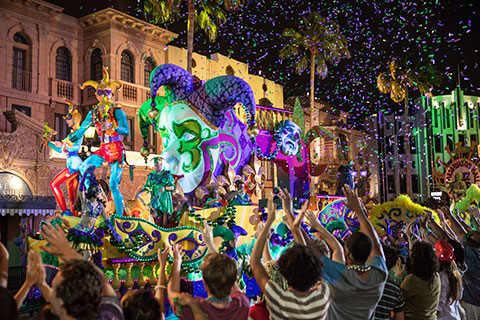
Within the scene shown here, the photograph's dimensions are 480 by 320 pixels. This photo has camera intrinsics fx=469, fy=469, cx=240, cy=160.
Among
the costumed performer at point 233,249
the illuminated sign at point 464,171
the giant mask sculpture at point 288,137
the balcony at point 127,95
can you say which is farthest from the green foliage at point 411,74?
the costumed performer at point 233,249

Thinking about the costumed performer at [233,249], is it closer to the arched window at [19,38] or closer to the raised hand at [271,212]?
the raised hand at [271,212]

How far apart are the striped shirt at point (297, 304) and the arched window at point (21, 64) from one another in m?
21.8

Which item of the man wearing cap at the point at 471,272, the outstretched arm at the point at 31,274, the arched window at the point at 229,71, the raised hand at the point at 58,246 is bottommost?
the man wearing cap at the point at 471,272

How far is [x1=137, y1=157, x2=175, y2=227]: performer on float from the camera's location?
9.06 m

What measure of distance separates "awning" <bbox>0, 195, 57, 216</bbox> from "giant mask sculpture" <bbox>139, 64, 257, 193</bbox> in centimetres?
410

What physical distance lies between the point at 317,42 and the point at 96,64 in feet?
45.4

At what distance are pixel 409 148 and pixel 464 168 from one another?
20631 mm

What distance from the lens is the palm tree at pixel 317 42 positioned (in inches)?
1187

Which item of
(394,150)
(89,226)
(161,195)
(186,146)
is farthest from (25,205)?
(394,150)

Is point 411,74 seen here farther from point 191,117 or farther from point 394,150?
point 191,117

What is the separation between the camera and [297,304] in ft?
10.4

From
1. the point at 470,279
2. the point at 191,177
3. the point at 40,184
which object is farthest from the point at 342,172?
the point at 40,184

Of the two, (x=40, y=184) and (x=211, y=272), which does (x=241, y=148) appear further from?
(x=40, y=184)

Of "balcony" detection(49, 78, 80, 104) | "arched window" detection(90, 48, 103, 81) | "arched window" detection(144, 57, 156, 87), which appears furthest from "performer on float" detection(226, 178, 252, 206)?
"arched window" detection(144, 57, 156, 87)
